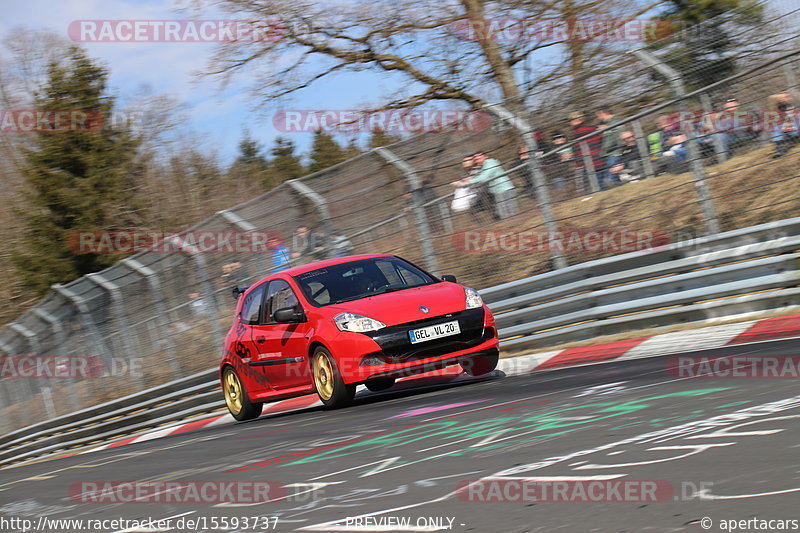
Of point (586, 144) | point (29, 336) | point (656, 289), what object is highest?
point (586, 144)

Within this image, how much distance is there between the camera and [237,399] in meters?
12.0

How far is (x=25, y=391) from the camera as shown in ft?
69.7

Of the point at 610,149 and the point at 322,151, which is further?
the point at 322,151

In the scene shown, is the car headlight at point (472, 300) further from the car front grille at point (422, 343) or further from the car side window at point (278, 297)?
the car side window at point (278, 297)

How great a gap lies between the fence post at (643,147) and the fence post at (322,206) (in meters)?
4.63

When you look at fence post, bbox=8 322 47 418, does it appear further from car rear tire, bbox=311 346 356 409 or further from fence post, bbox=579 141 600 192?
fence post, bbox=579 141 600 192

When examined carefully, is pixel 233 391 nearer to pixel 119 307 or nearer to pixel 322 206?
pixel 322 206

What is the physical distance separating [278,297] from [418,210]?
7.97ft

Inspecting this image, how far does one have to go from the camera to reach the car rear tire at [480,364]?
10141 millimetres

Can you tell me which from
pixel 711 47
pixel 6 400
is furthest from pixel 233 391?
pixel 6 400

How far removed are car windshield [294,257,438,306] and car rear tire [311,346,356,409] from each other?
60cm

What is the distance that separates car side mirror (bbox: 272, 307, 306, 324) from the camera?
9.98 metres

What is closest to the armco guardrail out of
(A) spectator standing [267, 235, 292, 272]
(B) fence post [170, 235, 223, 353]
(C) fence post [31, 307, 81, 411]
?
(A) spectator standing [267, 235, 292, 272]

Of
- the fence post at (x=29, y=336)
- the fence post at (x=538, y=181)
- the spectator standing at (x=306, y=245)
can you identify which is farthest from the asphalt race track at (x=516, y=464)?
the fence post at (x=29, y=336)
